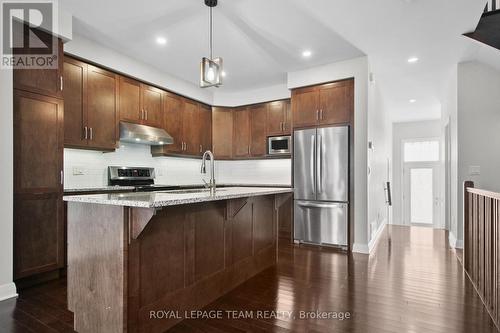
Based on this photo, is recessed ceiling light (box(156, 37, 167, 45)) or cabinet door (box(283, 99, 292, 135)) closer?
recessed ceiling light (box(156, 37, 167, 45))

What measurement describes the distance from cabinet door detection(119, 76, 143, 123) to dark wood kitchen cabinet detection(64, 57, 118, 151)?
104 mm

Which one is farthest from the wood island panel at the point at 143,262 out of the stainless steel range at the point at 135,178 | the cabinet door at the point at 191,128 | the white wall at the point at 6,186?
the cabinet door at the point at 191,128

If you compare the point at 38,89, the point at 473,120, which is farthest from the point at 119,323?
the point at 473,120

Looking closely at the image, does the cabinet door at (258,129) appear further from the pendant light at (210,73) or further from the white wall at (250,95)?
the pendant light at (210,73)

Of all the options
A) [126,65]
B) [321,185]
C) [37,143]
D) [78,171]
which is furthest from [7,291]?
[321,185]

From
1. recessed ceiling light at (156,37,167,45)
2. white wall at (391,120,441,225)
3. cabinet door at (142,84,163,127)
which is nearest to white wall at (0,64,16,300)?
recessed ceiling light at (156,37,167,45)

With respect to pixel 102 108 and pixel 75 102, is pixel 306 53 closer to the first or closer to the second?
pixel 102 108

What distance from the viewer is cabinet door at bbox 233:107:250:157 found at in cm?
585

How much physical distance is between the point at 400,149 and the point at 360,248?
19.1 feet

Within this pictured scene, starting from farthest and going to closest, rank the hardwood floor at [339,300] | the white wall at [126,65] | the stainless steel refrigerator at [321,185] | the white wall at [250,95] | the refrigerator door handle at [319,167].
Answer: the white wall at [250,95] → the refrigerator door handle at [319,167] → the stainless steel refrigerator at [321,185] → the white wall at [126,65] → the hardwood floor at [339,300]

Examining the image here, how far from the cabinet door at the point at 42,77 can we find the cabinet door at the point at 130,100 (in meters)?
1.03

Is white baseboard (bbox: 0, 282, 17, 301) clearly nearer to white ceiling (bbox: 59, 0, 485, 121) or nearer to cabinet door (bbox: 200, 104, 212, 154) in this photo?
white ceiling (bbox: 59, 0, 485, 121)

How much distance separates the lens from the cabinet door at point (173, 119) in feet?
15.9

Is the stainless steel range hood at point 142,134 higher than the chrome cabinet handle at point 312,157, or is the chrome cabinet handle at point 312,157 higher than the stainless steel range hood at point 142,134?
the stainless steel range hood at point 142,134
